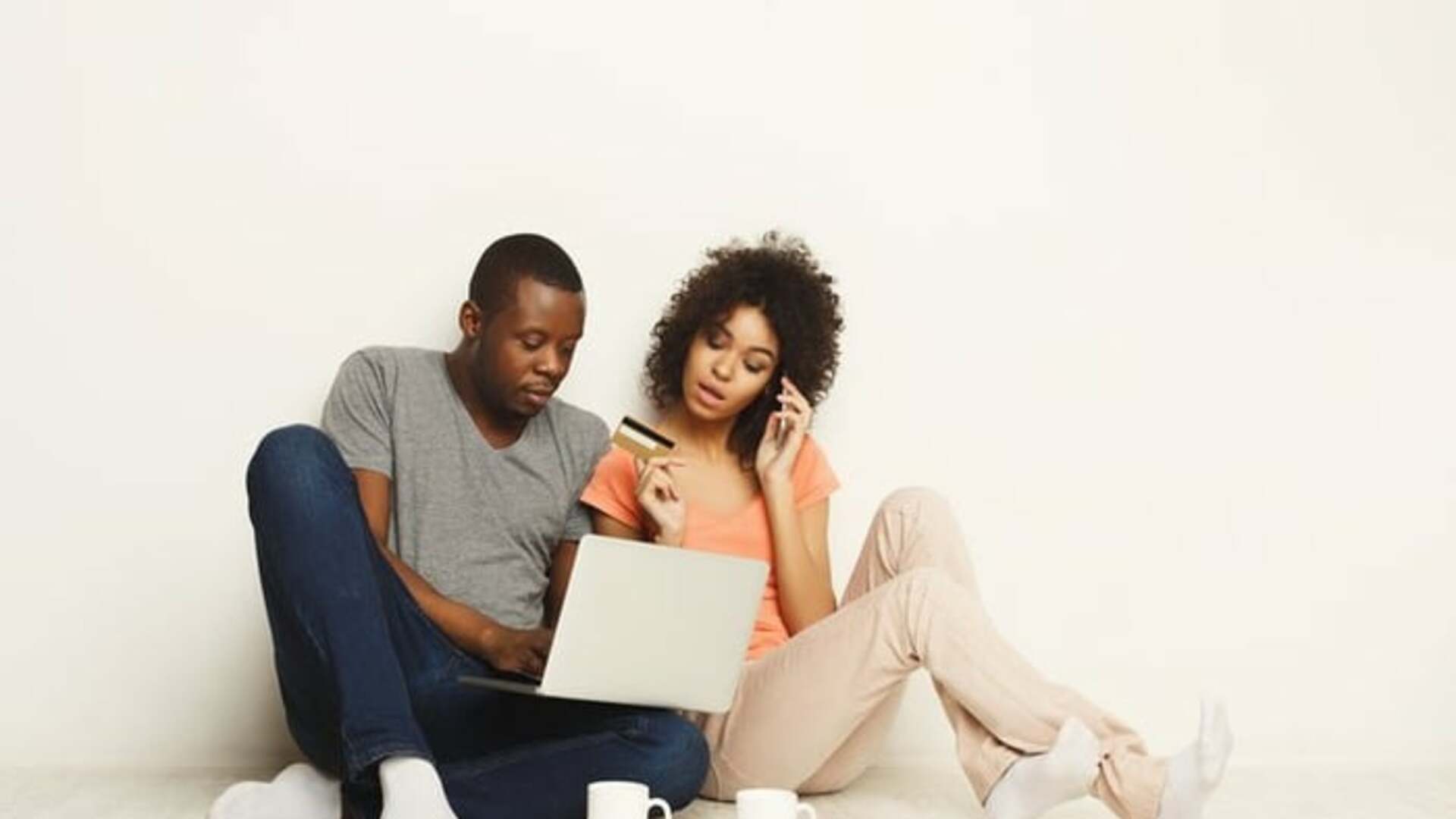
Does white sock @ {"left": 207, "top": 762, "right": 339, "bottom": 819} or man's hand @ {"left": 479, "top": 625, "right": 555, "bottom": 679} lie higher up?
man's hand @ {"left": 479, "top": 625, "right": 555, "bottom": 679}

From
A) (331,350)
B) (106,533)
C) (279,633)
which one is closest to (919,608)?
(279,633)

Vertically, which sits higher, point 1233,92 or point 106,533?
point 1233,92

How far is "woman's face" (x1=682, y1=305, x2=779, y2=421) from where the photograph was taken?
2939 millimetres

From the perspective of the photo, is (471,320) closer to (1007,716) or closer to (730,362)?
(730,362)

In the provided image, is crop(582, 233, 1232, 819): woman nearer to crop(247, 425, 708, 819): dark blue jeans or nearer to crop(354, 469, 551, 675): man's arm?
crop(247, 425, 708, 819): dark blue jeans

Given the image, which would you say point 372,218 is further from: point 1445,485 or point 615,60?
point 1445,485

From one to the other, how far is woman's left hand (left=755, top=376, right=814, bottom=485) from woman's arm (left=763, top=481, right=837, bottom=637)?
0.07ft

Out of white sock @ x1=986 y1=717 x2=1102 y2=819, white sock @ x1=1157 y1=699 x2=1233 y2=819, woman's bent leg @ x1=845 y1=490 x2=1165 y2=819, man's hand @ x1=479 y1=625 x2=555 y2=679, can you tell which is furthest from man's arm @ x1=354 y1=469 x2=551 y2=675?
white sock @ x1=1157 y1=699 x2=1233 y2=819

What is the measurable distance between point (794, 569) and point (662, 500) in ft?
0.87

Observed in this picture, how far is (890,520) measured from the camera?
2789mm

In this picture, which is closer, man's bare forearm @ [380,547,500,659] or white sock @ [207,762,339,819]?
white sock @ [207,762,339,819]

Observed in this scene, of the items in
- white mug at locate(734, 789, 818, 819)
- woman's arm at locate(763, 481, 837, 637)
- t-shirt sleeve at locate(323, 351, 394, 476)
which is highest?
t-shirt sleeve at locate(323, 351, 394, 476)

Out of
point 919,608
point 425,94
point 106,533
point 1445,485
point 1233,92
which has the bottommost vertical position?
point 106,533

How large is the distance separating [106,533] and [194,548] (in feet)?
0.47
